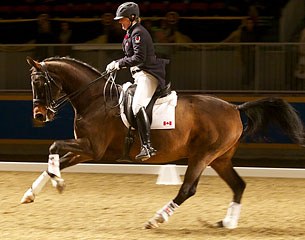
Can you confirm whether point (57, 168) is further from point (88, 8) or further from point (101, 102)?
point (88, 8)

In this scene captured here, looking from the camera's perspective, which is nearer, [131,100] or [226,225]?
[226,225]

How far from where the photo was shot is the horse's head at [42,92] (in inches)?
261

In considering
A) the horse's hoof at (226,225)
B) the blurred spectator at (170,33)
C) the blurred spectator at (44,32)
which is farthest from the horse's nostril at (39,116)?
the blurred spectator at (44,32)

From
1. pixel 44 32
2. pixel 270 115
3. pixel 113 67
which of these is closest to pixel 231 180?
pixel 270 115

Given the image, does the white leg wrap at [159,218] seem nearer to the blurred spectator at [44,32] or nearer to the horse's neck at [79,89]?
the horse's neck at [79,89]

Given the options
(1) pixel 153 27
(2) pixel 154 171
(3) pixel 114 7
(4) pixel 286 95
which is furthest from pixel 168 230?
(3) pixel 114 7

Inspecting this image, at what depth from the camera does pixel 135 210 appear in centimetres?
739

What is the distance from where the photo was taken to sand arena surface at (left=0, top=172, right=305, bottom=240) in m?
6.27

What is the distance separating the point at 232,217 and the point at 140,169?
138 inches

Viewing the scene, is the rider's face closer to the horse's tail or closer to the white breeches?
the white breeches

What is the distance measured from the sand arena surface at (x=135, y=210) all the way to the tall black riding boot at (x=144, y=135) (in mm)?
631

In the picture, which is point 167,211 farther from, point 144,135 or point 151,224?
point 144,135

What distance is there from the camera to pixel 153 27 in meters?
12.5

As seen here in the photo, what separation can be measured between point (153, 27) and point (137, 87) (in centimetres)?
589
